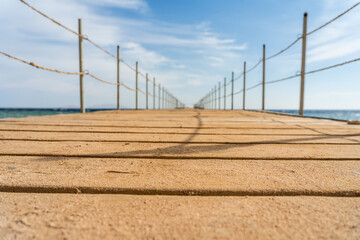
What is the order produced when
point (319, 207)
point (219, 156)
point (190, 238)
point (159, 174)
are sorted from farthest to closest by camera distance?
point (219, 156), point (159, 174), point (319, 207), point (190, 238)

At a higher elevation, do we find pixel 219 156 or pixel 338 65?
pixel 338 65

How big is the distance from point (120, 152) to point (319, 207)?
75 cm

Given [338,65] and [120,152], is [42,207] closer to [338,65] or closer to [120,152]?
[120,152]

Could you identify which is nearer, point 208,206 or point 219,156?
point 208,206

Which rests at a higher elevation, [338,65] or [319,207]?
[338,65]

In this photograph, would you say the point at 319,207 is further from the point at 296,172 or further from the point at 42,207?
the point at 42,207

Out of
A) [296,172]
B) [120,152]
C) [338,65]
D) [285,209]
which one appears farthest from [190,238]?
[338,65]

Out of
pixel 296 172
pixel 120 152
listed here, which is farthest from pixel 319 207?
pixel 120 152

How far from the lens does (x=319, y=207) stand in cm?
50

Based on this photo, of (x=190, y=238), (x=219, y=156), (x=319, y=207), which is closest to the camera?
(x=190, y=238)

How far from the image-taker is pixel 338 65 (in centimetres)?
272

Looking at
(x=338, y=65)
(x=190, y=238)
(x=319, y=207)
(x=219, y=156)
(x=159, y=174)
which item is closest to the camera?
(x=190, y=238)

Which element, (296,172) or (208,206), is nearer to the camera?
(208,206)

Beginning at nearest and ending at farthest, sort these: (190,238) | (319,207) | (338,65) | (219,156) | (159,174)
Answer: (190,238), (319,207), (159,174), (219,156), (338,65)
